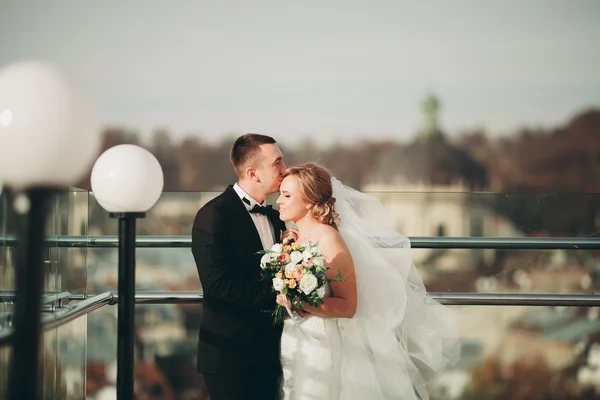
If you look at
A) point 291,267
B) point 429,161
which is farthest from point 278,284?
point 429,161

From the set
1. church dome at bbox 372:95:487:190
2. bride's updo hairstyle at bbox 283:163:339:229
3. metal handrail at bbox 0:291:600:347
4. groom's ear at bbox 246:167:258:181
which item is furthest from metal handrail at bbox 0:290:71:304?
church dome at bbox 372:95:487:190

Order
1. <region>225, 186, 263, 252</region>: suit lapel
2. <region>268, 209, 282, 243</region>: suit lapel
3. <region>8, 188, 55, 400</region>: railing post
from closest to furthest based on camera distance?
1. <region>8, 188, 55, 400</region>: railing post
2. <region>225, 186, 263, 252</region>: suit lapel
3. <region>268, 209, 282, 243</region>: suit lapel

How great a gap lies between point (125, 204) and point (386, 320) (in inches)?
36.7

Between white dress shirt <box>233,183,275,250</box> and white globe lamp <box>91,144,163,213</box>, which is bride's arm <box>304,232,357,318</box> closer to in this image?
white dress shirt <box>233,183,275,250</box>

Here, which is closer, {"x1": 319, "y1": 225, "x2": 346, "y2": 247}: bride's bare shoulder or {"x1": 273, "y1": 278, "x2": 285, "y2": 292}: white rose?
{"x1": 273, "y1": 278, "x2": 285, "y2": 292}: white rose

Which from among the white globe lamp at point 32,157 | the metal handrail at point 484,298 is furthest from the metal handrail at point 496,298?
the white globe lamp at point 32,157

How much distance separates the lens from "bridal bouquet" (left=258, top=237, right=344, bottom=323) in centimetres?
187

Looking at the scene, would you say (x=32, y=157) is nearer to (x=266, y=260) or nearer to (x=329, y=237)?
(x=266, y=260)

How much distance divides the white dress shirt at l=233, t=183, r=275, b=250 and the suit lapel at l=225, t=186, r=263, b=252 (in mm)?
23

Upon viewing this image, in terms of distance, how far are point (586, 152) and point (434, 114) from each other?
4441mm

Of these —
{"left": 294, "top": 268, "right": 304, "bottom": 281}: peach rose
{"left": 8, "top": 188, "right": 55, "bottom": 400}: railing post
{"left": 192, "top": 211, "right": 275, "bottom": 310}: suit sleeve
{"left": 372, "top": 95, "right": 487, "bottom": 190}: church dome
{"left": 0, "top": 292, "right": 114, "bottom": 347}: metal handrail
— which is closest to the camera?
{"left": 8, "top": 188, "right": 55, "bottom": 400}: railing post

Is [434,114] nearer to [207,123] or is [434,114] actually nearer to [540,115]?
[540,115]

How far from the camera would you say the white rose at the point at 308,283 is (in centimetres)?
186

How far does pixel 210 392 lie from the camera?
212cm
